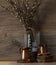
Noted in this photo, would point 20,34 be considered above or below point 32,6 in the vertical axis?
below

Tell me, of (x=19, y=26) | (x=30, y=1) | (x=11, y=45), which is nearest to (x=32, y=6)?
(x=30, y=1)

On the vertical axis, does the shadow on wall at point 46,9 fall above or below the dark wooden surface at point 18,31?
above

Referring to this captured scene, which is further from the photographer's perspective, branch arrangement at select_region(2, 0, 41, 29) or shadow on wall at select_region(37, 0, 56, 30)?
shadow on wall at select_region(37, 0, 56, 30)

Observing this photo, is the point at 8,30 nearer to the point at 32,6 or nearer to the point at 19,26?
the point at 19,26

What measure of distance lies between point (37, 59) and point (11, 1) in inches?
17.4

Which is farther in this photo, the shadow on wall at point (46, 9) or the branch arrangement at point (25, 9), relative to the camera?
the shadow on wall at point (46, 9)

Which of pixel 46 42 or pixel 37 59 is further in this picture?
pixel 46 42

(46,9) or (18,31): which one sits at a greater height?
(46,9)

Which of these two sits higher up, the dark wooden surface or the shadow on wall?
the shadow on wall

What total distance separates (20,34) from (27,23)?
0.48 feet

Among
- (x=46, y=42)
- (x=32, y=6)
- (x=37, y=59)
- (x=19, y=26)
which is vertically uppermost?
(x=32, y=6)

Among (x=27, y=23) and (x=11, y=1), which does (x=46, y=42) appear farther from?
A: (x=11, y=1)

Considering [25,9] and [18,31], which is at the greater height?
[25,9]

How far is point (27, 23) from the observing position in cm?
130
